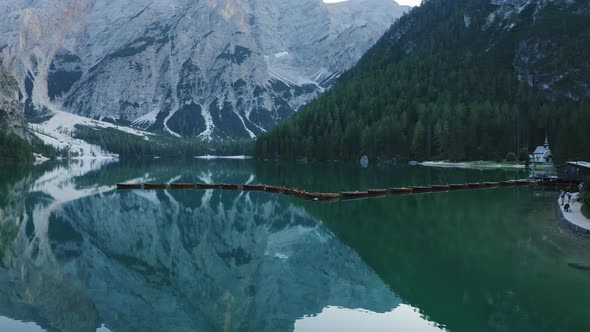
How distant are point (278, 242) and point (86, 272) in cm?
1577

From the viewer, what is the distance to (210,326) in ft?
77.0

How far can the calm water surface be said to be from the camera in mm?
23875

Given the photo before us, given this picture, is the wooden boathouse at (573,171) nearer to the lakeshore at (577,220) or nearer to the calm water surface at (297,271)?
the calm water surface at (297,271)

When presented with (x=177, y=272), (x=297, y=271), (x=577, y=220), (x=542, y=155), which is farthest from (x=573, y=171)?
(x=177, y=272)

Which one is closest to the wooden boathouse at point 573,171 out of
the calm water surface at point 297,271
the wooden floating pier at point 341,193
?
the wooden floating pier at point 341,193

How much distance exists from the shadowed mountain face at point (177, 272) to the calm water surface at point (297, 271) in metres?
0.12

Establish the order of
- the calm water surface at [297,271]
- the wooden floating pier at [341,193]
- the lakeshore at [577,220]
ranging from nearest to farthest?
the calm water surface at [297,271] → the lakeshore at [577,220] → the wooden floating pier at [341,193]

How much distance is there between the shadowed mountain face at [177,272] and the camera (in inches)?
986

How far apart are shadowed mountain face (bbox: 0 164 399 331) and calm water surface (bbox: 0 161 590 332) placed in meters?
0.12

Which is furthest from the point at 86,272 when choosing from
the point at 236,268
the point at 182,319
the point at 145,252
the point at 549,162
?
the point at 549,162

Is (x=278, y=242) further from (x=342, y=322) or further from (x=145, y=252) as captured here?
(x=342, y=322)

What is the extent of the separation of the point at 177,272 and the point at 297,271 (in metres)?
8.18

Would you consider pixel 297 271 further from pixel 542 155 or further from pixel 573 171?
pixel 542 155

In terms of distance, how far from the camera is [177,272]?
32906mm
